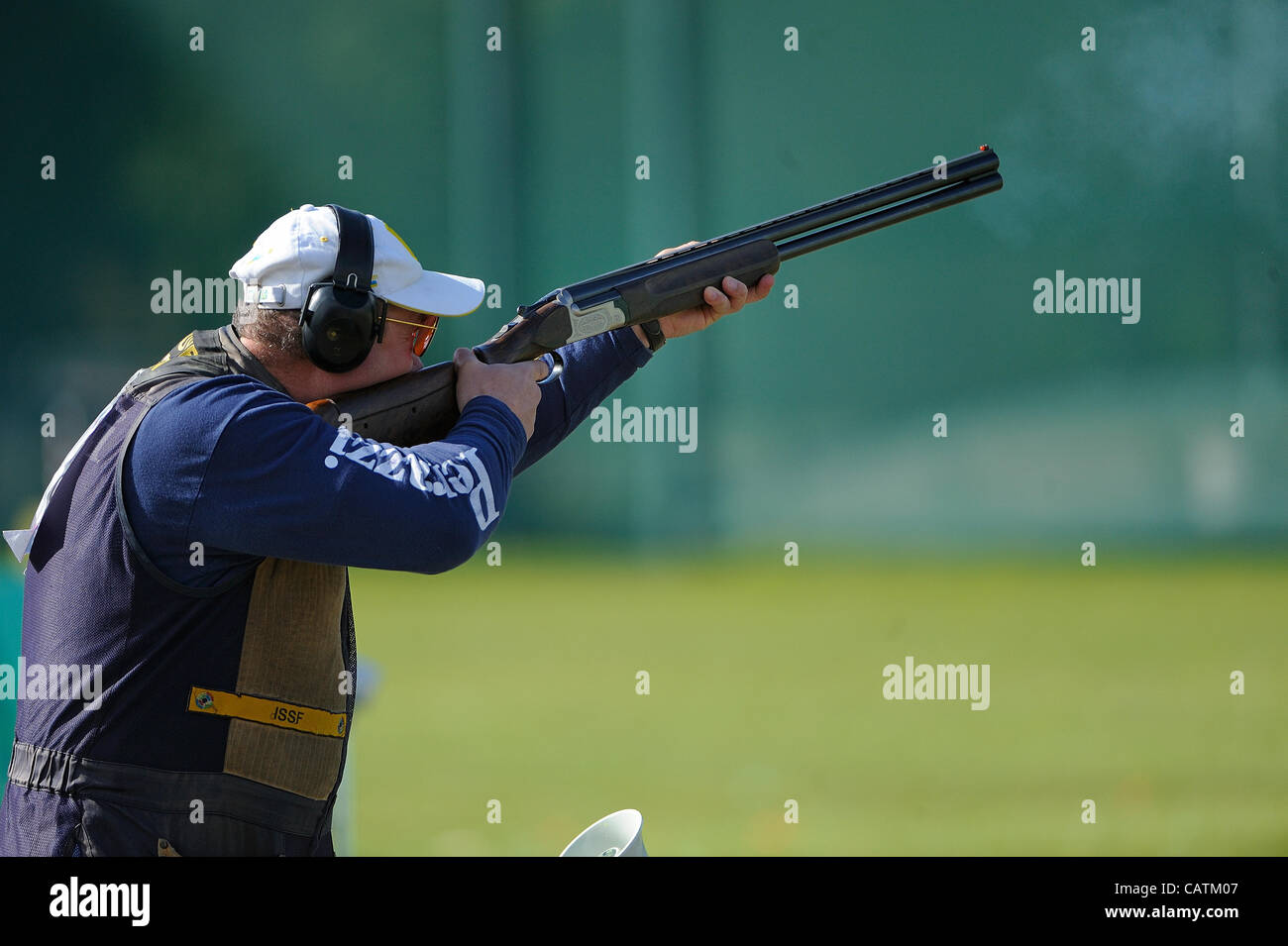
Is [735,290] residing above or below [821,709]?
above

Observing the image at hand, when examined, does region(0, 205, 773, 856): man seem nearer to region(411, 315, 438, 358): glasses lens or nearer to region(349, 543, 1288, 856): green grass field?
region(411, 315, 438, 358): glasses lens

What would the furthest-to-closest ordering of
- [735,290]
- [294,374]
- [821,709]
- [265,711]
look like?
1. [821,709]
2. [735,290]
3. [294,374]
4. [265,711]

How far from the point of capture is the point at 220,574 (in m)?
2.33

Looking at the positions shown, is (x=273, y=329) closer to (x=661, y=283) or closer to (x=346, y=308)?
(x=346, y=308)

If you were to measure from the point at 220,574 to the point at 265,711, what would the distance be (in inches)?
10.4

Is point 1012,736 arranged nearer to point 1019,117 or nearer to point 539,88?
point 1019,117

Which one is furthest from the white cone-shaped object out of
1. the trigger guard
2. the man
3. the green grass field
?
the green grass field

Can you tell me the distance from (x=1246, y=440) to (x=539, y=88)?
25.9 feet

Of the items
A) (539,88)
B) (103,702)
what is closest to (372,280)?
(103,702)

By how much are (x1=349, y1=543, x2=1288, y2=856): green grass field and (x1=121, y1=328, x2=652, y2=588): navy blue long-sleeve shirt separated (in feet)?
10.9

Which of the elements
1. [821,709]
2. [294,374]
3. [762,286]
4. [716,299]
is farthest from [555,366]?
[821,709]

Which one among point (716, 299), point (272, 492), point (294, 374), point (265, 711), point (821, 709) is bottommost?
point (821, 709)

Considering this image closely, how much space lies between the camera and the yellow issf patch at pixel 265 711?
232 cm

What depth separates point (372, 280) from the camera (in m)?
2.59
